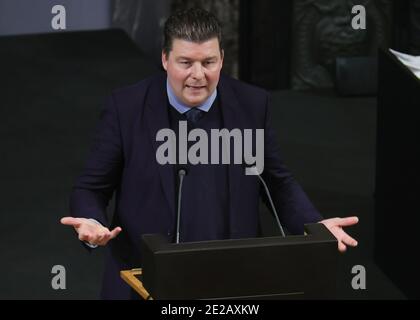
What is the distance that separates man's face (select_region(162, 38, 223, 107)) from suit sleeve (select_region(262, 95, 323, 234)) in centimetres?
30

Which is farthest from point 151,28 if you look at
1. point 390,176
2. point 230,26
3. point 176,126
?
point 176,126

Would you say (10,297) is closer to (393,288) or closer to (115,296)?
(393,288)

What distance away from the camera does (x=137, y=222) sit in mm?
3570

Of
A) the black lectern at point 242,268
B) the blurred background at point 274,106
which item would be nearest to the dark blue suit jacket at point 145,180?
the black lectern at point 242,268

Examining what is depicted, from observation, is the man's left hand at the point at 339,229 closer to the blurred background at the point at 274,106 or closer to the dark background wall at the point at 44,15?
the blurred background at the point at 274,106

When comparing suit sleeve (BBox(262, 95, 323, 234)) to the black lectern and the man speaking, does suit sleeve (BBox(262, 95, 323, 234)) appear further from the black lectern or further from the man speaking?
the black lectern

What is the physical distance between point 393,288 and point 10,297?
6.81 ft

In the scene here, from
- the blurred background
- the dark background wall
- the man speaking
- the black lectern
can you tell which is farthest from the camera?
the dark background wall

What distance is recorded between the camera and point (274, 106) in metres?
10.3

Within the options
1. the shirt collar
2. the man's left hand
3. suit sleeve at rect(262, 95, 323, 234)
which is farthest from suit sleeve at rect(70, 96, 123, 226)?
the man's left hand

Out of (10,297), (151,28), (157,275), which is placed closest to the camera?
(157,275)

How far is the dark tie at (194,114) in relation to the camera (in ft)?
11.8

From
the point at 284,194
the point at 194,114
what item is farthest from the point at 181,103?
the point at 284,194

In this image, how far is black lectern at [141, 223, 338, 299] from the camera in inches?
116
